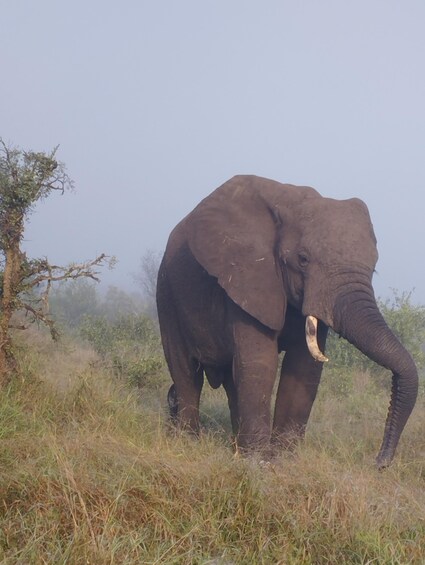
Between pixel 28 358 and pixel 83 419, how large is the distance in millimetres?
1211

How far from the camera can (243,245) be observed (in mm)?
5660

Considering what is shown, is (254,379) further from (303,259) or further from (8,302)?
(8,302)

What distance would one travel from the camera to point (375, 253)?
17.4ft

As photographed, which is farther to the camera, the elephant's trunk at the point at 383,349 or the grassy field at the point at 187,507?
the elephant's trunk at the point at 383,349

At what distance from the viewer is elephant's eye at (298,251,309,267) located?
526 cm

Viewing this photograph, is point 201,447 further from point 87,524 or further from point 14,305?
point 14,305

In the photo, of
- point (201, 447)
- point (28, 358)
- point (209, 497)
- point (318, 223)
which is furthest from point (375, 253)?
point (28, 358)

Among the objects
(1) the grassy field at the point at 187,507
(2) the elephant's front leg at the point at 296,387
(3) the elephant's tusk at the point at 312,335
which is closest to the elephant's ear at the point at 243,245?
(3) the elephant's tusk at the point at 312,335

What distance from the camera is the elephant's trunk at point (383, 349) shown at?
15.5 feet

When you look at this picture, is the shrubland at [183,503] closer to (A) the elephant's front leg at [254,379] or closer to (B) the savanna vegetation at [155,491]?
(B) the savanna vegetation at [155,491]

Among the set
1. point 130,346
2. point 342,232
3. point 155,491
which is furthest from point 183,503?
point 130,346

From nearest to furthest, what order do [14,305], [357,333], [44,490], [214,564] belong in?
1. [214,564]
2. [44,490]
3. [357,333]
4. [14,305]

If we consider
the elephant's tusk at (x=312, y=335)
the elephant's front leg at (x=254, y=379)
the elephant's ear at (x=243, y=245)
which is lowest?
the elephant's front leg at (x=254, y=379)

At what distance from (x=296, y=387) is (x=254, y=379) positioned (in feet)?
2.05
